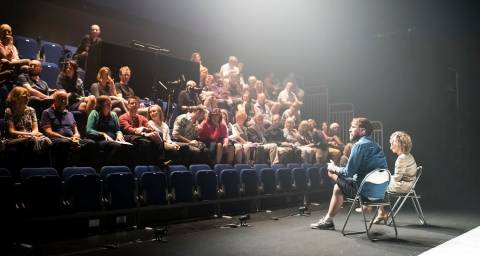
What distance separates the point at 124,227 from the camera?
181 inches

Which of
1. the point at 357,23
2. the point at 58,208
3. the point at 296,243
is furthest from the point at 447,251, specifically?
the point at 357,23

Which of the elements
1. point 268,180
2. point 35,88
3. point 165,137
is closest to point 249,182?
point 268,180

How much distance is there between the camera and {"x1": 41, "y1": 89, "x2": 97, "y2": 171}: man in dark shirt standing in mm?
4496

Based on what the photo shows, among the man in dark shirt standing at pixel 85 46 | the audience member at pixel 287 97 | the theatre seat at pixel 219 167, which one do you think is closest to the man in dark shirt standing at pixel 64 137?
the theatre seat at pixel 219 167

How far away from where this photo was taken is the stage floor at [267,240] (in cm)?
357

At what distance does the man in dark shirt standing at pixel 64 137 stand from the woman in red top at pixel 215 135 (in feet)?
6.13

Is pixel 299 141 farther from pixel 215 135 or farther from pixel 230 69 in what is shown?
pixel 215 135

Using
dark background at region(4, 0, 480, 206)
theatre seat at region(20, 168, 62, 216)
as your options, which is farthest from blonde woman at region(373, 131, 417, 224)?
dark background at region(4, 0, 480, 206)

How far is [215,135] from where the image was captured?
20.7ft

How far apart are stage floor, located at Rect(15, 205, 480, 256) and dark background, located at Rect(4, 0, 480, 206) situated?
4.45 m

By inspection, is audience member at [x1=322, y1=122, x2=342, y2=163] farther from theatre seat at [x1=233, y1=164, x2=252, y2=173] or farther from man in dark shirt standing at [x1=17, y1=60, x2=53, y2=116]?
man in dark shirt standing at [x1=17, y1=60, x2=53, y2=116]

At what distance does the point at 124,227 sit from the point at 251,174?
2.12 meters

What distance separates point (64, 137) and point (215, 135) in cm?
234

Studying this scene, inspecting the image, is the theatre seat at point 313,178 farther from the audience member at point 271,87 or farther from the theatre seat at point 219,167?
the audience member at point 271,87
